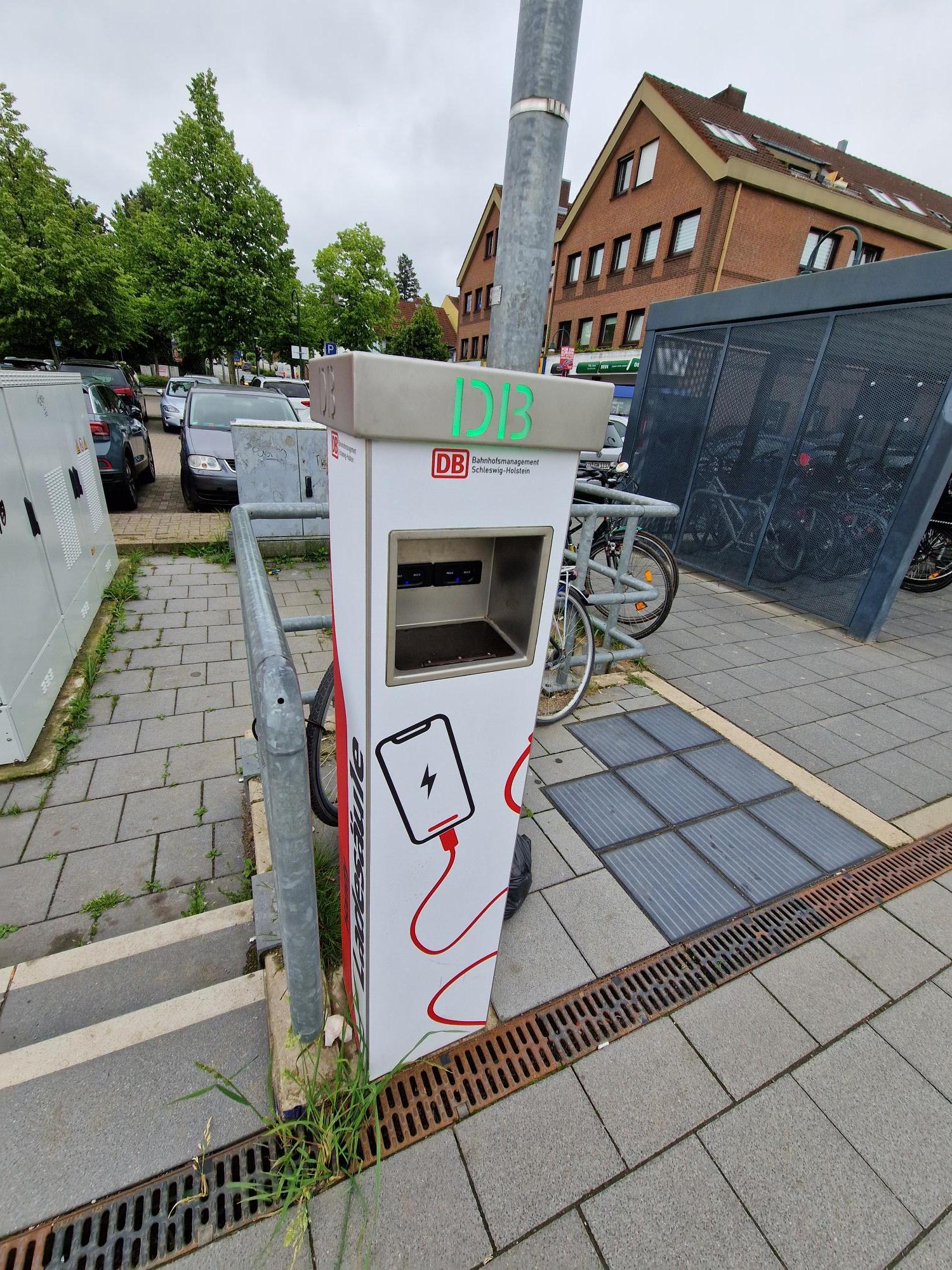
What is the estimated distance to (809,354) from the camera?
5.21 m

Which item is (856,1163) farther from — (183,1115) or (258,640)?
(258,640)

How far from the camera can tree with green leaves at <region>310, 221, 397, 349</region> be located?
22625mm

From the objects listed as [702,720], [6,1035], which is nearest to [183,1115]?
[6,1035]

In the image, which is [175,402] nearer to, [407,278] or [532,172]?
[532,172]

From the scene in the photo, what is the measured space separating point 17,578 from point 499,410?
3.04 metres

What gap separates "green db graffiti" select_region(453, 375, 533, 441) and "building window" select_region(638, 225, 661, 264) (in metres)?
23.3

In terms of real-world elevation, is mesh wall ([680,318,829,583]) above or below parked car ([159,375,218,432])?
above

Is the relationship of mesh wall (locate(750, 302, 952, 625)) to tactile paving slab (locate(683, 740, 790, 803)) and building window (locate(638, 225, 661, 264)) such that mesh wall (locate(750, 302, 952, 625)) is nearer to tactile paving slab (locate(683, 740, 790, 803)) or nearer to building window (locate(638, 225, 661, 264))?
tactile paving slab (locate(683, 740, 790, 803))

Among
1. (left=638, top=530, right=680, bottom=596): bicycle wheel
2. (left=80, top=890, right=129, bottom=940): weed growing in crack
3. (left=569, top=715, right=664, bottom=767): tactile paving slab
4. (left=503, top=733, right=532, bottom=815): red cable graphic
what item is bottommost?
(left=80, top=890, right=129, bottom=940): weed growing in crack

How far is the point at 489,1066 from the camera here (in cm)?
166

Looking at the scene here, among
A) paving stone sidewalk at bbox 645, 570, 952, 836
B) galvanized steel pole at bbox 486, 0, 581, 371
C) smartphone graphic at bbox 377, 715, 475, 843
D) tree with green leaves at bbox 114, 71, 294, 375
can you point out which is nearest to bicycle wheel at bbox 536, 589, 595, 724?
paving stone sidewalk at bbox 645, 570, 952, 836

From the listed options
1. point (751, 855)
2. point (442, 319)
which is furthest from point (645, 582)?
point (442, 319)

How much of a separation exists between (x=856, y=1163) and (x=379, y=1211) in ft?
4.22

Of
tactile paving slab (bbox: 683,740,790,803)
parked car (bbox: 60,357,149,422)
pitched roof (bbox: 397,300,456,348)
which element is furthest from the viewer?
pitched roof (bbox: 397,300,456,348)
